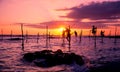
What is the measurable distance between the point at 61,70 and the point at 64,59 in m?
7.67

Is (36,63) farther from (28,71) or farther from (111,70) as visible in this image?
(111,70)

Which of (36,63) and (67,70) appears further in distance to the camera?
(36,63)

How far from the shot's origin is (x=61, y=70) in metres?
33.6

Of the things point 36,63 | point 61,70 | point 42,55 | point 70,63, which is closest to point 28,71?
point 61,70

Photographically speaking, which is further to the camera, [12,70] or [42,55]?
[42,55]

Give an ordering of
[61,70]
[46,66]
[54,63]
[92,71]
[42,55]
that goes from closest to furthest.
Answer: [92,71] < [61,70] < [46,66] < [54,63] < [42,55]

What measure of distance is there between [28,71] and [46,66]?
18.7 feet

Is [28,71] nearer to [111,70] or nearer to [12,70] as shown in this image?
[12,70]

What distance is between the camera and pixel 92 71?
31.5 metres

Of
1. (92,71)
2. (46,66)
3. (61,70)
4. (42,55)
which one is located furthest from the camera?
(42,55)

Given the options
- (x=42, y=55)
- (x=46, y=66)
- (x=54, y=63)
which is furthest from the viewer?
(x=42, y=55)

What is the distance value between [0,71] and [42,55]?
14613 mm

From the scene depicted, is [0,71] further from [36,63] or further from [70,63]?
[70,63]

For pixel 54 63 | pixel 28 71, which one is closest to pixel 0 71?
pixel 28 71
